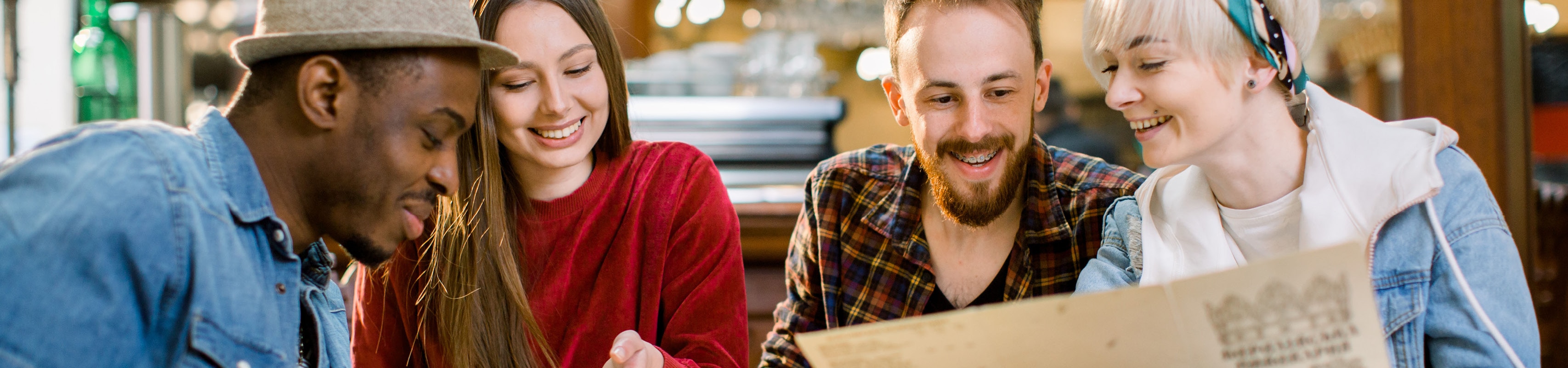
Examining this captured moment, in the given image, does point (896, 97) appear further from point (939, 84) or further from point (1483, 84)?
point (1483, 84)

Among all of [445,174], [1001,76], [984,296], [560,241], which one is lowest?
[984,296]

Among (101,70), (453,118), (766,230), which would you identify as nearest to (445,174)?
(453,118)

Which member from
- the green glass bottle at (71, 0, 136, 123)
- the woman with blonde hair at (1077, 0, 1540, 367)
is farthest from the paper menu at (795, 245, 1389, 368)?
the green glass bottle at (71, 0, 136, 123)

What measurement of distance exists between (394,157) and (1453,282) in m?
1.01

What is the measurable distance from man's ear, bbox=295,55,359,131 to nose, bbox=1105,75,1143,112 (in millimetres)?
773

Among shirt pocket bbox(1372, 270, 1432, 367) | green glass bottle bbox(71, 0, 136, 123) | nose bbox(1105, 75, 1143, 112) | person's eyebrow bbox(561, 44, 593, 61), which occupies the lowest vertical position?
shirt pocket bbox(1372, 270, 1432, 367)

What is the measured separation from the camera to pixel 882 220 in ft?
5.00

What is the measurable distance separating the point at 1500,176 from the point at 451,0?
6.35 feet

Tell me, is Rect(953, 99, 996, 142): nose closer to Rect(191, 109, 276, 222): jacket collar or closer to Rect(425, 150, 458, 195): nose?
Rect(425, 150, 458, 195): nose

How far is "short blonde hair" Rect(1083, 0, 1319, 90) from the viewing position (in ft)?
3.33

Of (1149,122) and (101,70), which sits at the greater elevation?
(101,70)

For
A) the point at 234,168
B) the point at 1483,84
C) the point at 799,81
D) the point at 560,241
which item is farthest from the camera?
the point at 799,81

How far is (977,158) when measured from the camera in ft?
4.39

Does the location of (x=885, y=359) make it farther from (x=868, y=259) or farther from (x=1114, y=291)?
(x=868, y=259)
